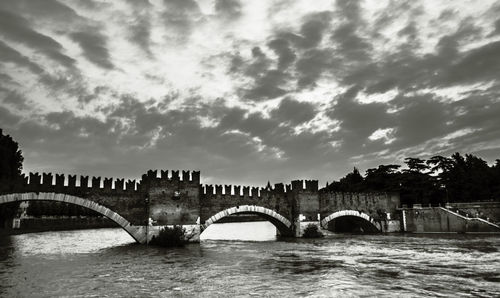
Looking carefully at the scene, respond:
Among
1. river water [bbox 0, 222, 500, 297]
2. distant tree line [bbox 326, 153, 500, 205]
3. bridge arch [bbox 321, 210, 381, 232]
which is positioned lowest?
river water [bbox 0, 222, 500, 297]

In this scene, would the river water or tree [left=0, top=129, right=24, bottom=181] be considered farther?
tree [left=0, top=129, right=24, bottom=181]

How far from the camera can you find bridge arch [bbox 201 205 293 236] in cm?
2874

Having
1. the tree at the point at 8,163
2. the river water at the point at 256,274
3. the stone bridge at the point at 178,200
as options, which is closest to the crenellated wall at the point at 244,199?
the stone bridge at the point at 178,200

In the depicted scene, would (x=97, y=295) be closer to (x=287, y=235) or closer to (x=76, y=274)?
(x=76, y=274)

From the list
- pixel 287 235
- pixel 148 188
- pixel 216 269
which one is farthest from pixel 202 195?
pixel 216 269

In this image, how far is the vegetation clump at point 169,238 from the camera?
82.6ft

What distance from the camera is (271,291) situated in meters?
11.6

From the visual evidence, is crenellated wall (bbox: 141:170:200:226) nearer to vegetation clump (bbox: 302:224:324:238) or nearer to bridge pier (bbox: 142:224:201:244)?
bridge pier (bbox: 142:224:201:244)

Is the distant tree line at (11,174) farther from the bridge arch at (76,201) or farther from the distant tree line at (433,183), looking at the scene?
the distant tree line at (433,183)

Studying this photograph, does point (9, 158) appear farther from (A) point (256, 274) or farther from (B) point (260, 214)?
(A) point (256, 274)

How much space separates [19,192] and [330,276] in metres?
18.5

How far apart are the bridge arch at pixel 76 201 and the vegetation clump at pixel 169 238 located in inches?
52.5

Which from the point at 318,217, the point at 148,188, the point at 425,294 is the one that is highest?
the point at 148,188

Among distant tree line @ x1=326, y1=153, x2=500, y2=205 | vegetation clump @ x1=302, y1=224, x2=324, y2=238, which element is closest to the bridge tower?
vegetation clump @ x1=302, y1=224, x2=324, y2=238
